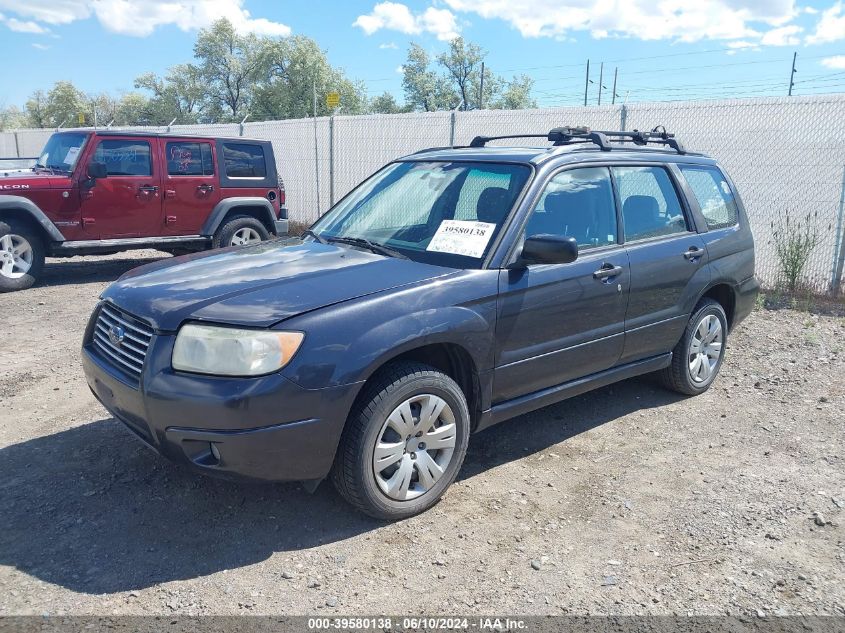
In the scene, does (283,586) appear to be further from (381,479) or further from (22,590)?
(22,590)

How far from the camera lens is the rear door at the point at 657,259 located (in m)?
4.51

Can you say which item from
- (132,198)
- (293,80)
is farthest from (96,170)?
(293,80)

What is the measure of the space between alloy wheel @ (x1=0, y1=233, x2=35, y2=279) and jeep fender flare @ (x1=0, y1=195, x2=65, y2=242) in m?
0.28

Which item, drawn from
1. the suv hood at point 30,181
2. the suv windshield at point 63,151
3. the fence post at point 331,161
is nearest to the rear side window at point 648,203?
the suv hood at point 30,181

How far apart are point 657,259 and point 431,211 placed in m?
1.57

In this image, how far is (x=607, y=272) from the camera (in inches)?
166

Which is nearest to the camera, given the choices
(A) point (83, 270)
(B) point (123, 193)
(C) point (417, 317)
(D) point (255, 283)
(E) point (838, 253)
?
(C) point (417, 317)

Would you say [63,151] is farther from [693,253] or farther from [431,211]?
[693,253]

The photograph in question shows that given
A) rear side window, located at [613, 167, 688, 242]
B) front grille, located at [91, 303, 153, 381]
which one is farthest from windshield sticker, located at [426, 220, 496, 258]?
front grille, located at [91, 303, 153, 381]

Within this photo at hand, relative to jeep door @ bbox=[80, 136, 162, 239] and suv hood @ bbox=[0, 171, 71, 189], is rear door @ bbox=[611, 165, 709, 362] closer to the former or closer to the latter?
jeep door @ bbox=[80, 136, 162, 239]

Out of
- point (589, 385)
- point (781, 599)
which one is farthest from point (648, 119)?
point (781, 599)

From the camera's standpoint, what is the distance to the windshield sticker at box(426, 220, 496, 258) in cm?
377

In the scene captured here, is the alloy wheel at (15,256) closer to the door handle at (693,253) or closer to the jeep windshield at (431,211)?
the jeep windshield at (431,211)

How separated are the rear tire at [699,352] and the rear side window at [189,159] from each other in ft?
23.2
